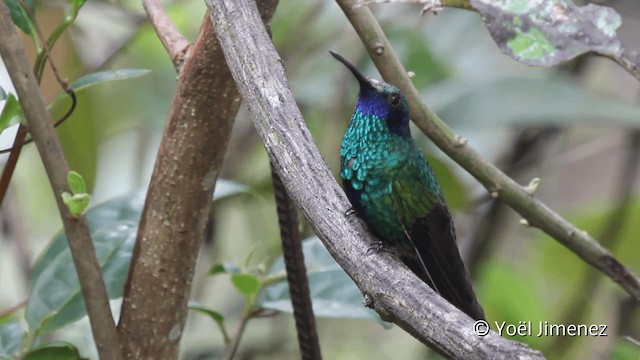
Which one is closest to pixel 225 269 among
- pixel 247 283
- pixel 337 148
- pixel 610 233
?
pixel 247 283

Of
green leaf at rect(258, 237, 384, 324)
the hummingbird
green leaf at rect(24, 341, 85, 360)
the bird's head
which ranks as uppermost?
the bird's head

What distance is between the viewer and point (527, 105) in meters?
2.27

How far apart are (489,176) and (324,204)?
54cm

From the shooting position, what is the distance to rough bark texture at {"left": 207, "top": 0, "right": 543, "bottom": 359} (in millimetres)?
694

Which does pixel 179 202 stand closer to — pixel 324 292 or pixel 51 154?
pixel 51 154

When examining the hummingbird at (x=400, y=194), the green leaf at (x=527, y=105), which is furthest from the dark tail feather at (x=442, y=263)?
the green leaf at (x=527, y=105)

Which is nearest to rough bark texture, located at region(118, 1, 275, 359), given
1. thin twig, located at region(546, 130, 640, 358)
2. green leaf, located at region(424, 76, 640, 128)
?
green leaf, located at region(424, 76, 640, 128)

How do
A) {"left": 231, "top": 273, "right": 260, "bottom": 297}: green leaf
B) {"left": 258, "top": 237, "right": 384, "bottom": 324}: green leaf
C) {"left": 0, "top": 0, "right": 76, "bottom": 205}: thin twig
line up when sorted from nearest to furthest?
1. {"left": 0, "top": 0, "right": 76, "bottom": 205}: thin twig
2. {"left": 231, "top": 273, "right": 260, "bottom": 297}: green leaf
3. {"left": 258, "top": 237, "right": 384, "bottom": 324}: green leaf

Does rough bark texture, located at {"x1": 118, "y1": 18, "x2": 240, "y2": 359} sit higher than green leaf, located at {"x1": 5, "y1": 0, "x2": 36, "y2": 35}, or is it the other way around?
green leaf, located at {"x1": 5, "y1": 0, "x2": 36, "y2": 35}

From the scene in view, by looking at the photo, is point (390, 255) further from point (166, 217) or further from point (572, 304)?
point (572, 304)

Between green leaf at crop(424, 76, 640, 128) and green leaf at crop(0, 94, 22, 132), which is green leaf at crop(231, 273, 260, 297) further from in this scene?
green leaf at crop(424, 76, 640, 128)

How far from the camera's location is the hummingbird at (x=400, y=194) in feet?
3.72

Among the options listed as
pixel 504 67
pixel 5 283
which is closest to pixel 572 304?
pixel 504 67

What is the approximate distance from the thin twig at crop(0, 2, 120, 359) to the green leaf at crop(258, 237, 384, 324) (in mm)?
369
